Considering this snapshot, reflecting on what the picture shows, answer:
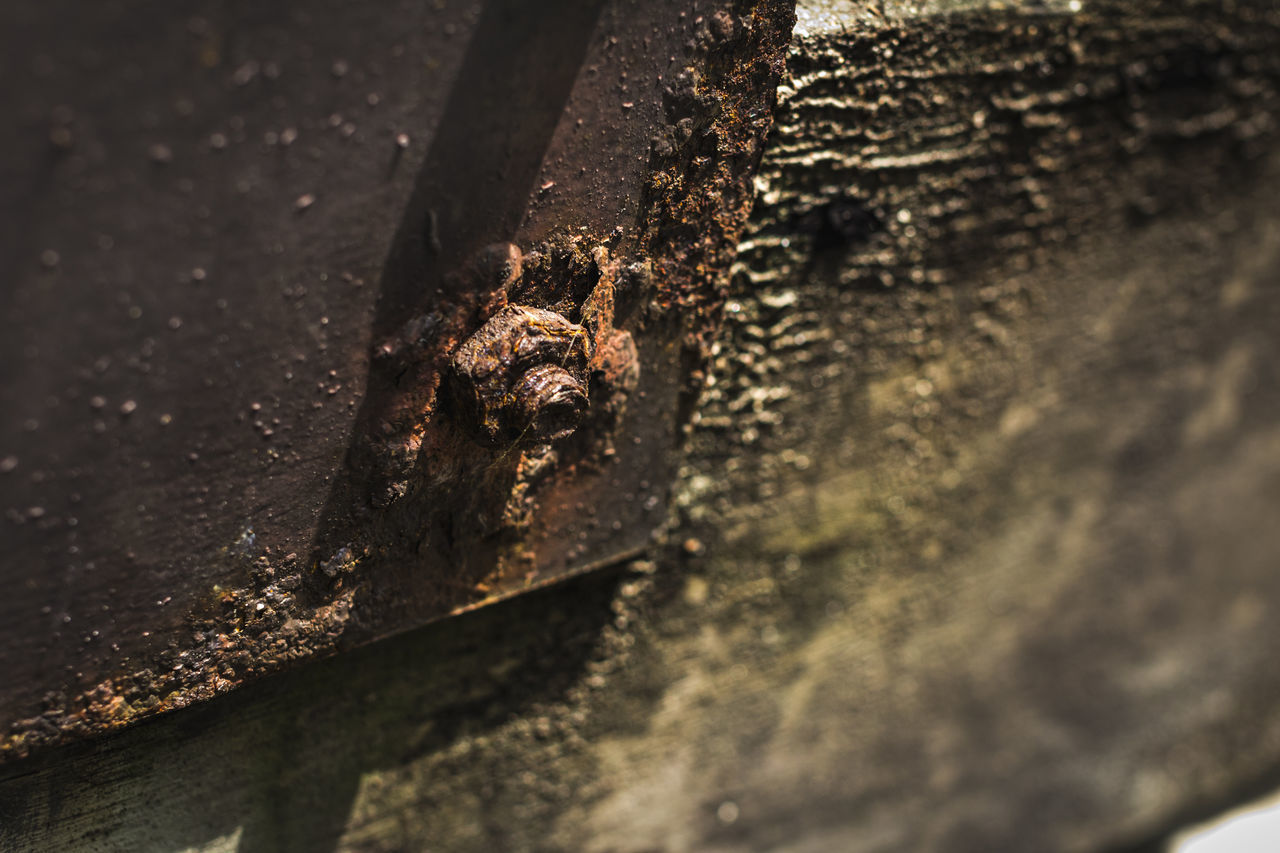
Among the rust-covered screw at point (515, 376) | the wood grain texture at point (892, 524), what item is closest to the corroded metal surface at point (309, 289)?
the rust-covered screw at point (515, 376)

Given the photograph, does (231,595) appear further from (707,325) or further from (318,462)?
(707,325)

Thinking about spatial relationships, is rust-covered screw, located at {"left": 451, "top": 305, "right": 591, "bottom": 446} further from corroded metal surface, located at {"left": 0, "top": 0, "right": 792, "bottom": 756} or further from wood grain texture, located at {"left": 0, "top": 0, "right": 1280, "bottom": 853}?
wood grain texture, located at {"left": 0, "top": 0, "right": 1280, "bottom": 853}

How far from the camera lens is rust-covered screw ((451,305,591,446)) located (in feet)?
1.68

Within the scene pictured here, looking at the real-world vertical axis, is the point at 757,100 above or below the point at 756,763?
above

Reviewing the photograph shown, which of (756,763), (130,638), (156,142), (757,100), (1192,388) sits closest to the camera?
(156,142)

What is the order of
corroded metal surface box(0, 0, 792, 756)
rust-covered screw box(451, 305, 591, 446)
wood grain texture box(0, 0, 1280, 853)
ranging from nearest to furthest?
1. corroded metal surface box(0, 0, 792, 756)
2. rust-covered screw box(451, 305, 591, 446)
3. wood grain texture box(0, 0, 1280, 853)

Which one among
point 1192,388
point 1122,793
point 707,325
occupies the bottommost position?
point 1122,793

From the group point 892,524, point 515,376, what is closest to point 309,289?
point 515,376

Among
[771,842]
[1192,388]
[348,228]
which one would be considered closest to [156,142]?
[348,228]

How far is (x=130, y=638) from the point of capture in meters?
0.49

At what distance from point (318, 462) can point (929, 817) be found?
1.31 m

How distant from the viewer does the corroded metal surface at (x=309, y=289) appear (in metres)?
0.37

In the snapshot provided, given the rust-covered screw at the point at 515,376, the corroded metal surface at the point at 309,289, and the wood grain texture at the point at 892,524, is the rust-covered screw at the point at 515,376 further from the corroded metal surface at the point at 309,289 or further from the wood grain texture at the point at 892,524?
the wood grain texture at the point at 892,524

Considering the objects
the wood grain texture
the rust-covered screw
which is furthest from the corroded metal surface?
the wood grain texture
